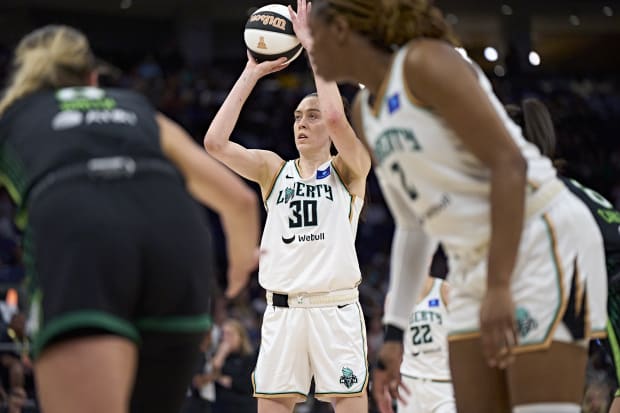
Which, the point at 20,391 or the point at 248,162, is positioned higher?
the point at 248,162

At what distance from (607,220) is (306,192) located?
186 centimetres

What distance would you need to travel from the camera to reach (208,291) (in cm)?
313

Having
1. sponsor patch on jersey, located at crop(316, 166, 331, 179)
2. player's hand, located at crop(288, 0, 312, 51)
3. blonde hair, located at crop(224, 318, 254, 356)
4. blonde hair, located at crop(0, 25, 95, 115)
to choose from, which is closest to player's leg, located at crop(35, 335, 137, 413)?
blonde hair, located at crop(0, 25, 95, 115)

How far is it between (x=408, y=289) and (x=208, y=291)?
83 cm

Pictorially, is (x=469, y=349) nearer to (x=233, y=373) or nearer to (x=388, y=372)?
(x=388, y=372)

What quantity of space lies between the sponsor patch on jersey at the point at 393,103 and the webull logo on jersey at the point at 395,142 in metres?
0.06

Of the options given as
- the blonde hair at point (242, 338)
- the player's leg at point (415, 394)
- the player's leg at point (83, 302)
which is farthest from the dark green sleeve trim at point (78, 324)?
the blonde hair at point (242, 338)

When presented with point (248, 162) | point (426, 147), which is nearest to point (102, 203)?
point (426, 147)

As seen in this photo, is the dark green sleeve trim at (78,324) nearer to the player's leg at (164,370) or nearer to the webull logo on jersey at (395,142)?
the player's leg at (164,370)

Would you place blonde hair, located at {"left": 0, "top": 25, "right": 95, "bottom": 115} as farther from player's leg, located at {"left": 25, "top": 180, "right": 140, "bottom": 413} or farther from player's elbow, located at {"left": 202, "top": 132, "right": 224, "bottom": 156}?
player's elbow, located at {"left": 202, "top": 132, "right": 224, "bottom": 156}

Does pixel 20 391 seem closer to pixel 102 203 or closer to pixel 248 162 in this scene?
pixel 248 162

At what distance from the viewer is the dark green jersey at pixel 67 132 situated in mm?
2990

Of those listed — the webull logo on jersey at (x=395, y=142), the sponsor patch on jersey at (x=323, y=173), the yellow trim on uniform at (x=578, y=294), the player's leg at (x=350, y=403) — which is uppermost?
the sponsor patch on jersey at (x=323, y=173)

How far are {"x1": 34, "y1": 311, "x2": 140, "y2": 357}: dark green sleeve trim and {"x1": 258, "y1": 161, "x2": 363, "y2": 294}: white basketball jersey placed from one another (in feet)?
10.3
